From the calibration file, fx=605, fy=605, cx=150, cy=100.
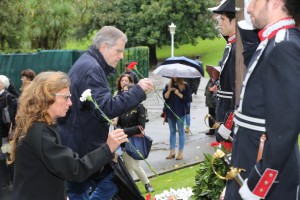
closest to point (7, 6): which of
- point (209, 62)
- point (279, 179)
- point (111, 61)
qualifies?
point (209, 62)

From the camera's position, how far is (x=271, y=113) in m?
3.16

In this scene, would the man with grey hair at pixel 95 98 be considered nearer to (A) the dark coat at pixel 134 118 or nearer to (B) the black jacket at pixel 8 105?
(A) the dark coat at pixel 134 118

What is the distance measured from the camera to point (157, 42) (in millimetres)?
48156

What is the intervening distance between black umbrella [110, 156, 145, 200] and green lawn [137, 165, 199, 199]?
2.51 m

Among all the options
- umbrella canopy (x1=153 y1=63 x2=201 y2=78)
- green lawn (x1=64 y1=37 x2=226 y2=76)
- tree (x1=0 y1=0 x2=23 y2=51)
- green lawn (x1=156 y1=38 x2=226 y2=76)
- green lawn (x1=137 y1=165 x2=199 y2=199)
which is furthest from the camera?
green lawn (x1=156 y1=38 x2=226 y2=76)

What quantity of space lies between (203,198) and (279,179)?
2575 mm

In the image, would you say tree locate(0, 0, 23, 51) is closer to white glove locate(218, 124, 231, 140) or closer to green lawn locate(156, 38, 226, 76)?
green lawn locate(156, 38, 226, 76)

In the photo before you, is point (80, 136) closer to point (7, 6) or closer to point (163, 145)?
point (163, 145)

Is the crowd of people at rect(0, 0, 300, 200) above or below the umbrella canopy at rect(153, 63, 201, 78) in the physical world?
above

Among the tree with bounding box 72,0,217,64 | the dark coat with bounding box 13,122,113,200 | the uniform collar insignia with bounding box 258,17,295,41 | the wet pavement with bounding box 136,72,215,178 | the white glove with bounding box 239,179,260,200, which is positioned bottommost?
the tree with bounding box 72,0,217,64

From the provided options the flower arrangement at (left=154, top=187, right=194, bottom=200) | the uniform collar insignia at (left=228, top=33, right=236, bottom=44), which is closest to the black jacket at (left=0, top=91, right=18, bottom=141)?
the flower arrangement at (left=154, top=187, right=194, bottom=200)

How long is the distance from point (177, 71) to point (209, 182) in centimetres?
615

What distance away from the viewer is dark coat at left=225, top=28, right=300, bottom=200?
10.2ft

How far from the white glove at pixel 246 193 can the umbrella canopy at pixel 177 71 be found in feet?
27.1
